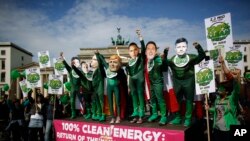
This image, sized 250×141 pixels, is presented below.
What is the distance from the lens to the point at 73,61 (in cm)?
797

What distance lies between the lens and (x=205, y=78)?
548cm

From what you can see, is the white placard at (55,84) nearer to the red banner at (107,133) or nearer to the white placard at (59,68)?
the white placard at (59,68)

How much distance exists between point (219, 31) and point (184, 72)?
3.87ft

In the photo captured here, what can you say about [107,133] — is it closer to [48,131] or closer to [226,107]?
[226,107]

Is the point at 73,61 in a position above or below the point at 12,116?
above

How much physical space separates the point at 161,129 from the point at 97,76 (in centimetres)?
260

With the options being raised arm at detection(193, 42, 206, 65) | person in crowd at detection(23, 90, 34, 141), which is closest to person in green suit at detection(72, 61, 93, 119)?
person in crowd at detection(23, 90, 34, 141)

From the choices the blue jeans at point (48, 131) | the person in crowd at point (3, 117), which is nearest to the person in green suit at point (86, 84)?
the blue jeans at point (48, 131)

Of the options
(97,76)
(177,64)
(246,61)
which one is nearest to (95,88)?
(97,76)

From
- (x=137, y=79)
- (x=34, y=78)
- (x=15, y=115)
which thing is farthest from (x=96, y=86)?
(x=15, y=115)

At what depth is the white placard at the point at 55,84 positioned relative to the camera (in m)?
8.66

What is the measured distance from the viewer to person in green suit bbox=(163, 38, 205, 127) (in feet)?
19.1

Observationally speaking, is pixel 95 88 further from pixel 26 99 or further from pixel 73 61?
pixel 26 99

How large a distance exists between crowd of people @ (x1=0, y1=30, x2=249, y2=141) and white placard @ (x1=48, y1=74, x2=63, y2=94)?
1.83 feet
